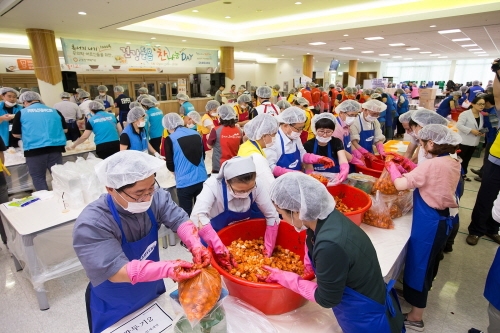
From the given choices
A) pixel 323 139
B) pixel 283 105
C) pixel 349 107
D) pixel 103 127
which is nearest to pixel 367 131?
pixel 349 107

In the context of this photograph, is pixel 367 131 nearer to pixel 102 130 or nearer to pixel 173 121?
pixel 173 121

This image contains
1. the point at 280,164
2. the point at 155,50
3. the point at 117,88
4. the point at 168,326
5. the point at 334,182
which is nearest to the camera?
the point at 168,326

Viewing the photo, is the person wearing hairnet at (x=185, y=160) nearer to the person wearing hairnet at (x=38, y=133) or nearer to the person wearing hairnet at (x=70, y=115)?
the person wearing hairnet at (x=38, y=133)

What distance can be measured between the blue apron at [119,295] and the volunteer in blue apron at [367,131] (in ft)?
8.58

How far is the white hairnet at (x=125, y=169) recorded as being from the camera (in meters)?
1.25

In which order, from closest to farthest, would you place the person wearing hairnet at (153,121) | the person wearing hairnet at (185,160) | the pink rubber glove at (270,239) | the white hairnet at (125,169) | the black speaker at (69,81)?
1. the white hairnet at (125,169)
2. the pink rubber glove at (270,239)
3. the person wearing hairnet at (185,160)
4. the person wearing hairnet at (153,121)
5. the black speaker at (69,81)

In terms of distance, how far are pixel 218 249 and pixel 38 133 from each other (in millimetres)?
3499

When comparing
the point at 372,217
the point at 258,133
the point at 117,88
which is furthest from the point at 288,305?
the point at 117,88

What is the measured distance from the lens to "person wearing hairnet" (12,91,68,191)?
3693mm

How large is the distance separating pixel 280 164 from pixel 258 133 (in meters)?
0.43

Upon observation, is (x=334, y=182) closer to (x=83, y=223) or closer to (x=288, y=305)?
(x=288, y=305)

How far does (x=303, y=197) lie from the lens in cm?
123

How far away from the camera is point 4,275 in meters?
2.87

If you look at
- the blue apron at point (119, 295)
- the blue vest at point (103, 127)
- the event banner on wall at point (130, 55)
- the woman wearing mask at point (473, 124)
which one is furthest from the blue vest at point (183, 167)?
the event banner on wall at point (130, 55)
